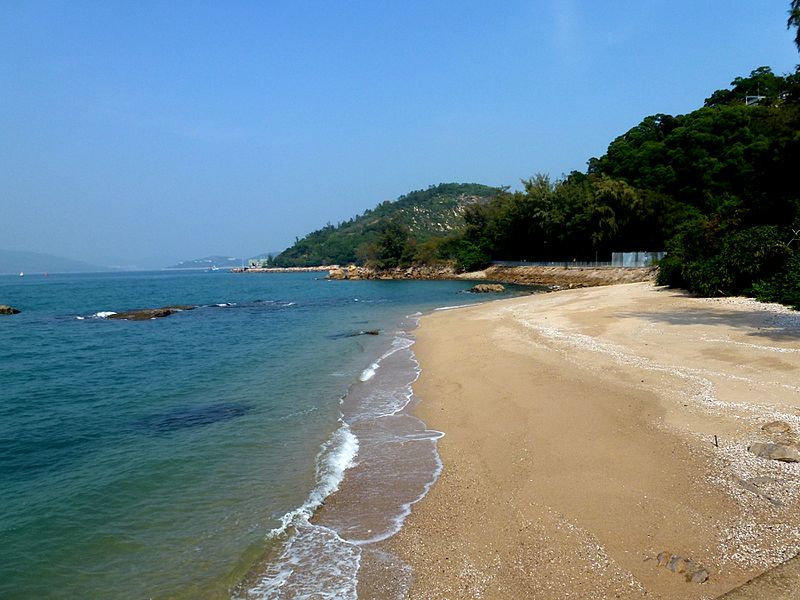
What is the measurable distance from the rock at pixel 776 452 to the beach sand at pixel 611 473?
103mm

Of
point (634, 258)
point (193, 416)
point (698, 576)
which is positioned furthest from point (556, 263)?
point (698, 576)

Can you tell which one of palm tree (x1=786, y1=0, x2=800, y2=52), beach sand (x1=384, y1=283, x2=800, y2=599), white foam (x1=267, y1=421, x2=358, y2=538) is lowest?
white foam (x1=267, y1=421, x2=358, y2=538)

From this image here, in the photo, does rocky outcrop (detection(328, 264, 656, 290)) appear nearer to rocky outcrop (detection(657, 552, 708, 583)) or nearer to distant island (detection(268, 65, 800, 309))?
distant island (detection(268, 65, 800, 309))

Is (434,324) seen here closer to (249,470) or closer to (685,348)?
(685,348)

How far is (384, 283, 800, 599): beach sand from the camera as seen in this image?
17.1 feet

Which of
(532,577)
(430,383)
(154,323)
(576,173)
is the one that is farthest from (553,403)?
(576,173)

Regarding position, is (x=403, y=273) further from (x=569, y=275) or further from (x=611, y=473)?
(x=611, y=473)

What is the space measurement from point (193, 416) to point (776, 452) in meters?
11.8

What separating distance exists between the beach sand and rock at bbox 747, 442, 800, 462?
10 centimetres

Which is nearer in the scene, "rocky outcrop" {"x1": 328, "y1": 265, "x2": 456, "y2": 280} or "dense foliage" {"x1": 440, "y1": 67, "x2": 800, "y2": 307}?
"dense foliage" {"x1": 440, "y1": 67, "x2": 800, "y2": 307}

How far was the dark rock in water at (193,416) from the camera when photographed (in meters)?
12.1

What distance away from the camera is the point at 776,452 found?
22.1ft

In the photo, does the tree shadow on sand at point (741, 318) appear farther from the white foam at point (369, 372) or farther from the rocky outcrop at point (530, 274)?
the rocky outcrop at point (530, 274)

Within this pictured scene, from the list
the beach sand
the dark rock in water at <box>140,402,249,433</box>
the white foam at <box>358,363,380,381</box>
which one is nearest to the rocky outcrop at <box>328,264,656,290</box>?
the white foam at <box>358,363,380,381</box>
